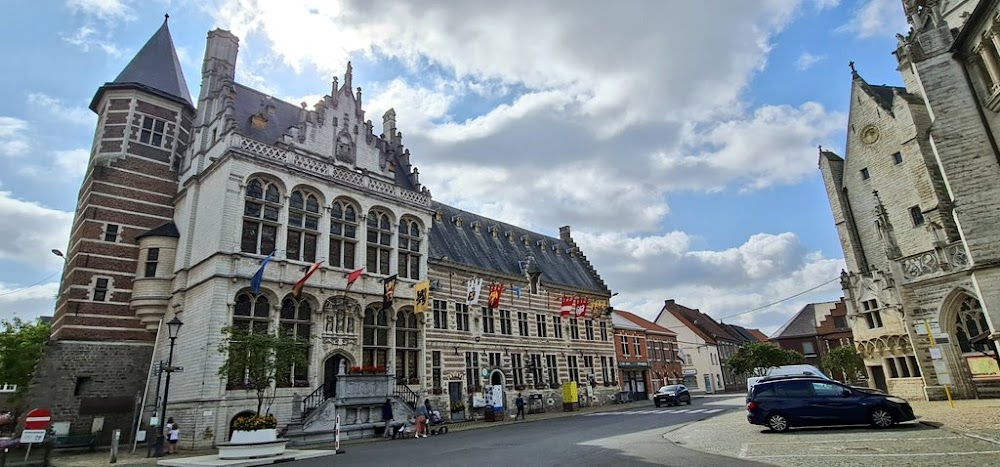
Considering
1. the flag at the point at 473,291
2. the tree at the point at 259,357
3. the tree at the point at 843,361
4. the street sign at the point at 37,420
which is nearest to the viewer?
the street sign at the point at 37,420

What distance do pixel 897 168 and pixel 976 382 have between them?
10832 millimetres

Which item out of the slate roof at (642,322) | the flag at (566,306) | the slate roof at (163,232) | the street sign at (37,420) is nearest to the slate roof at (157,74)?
the slate roof at (163,232)

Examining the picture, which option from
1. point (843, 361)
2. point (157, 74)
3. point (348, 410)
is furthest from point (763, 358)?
point (157, 74)

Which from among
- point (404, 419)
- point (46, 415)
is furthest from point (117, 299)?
point (404, 419)

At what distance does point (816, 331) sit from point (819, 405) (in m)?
52.8

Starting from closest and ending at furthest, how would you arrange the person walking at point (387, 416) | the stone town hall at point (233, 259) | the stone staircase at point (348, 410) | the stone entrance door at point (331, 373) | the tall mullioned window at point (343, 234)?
the stone staircase at point (348, 410) < the person walking at point (387, 416) < the stone town hall at point (233, 259) < the stone entrance door at point (331, 373) < the tall mullioned window at point (343, 234)

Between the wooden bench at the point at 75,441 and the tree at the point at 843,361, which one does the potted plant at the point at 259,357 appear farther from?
the tree at the point at 843,361

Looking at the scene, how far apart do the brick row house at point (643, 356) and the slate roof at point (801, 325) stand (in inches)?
651

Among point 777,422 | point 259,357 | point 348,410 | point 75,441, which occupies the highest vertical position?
point 259,357

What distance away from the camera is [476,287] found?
1150 inches

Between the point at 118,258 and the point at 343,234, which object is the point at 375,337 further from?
the point at 118,258

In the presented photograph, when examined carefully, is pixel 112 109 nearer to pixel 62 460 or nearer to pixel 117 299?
pixel 117 299

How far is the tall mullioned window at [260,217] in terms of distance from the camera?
71.4 ft

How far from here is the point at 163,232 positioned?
23328mm
